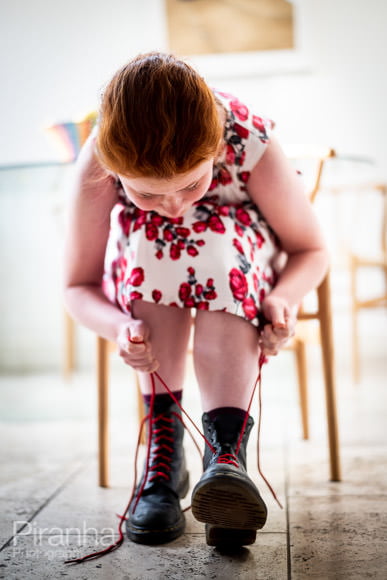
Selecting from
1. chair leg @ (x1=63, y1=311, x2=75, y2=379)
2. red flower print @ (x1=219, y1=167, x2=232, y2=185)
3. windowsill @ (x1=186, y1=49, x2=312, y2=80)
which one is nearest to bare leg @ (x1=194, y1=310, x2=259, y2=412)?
red flower print @ (x1=219, y1=167, x2=232, y2=185)

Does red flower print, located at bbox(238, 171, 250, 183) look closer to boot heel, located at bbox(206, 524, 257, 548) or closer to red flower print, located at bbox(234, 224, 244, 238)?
red flower print, located at bbox(234, 224, 244, 238)

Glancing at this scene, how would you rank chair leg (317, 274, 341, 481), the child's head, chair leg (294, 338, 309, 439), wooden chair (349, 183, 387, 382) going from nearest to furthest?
the child's head
chair leg (317, 274, 341, 481)
chair leg (294, 338, 309, 439)
wooden chair (349, 183, 387, 382)

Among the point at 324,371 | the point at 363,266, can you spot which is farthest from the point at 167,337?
the point at 363,266

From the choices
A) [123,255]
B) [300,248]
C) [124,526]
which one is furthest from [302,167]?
[124,526]

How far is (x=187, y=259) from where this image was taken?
0.93m

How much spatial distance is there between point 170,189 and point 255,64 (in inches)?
90.9

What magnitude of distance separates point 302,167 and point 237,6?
1.82m

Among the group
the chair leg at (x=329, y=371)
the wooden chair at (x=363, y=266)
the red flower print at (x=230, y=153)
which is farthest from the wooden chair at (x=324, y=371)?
the wooden chair at (x=363, y=266)

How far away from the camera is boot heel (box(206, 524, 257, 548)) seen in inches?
33.5

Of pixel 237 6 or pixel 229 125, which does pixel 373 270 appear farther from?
pixel 229 125

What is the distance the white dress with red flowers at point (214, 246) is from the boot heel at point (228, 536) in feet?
0.93

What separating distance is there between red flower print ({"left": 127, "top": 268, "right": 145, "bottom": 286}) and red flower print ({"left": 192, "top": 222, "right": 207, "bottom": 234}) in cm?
10

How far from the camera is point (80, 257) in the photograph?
3.47 ft

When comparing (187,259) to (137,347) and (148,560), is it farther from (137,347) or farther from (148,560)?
(148,560)
